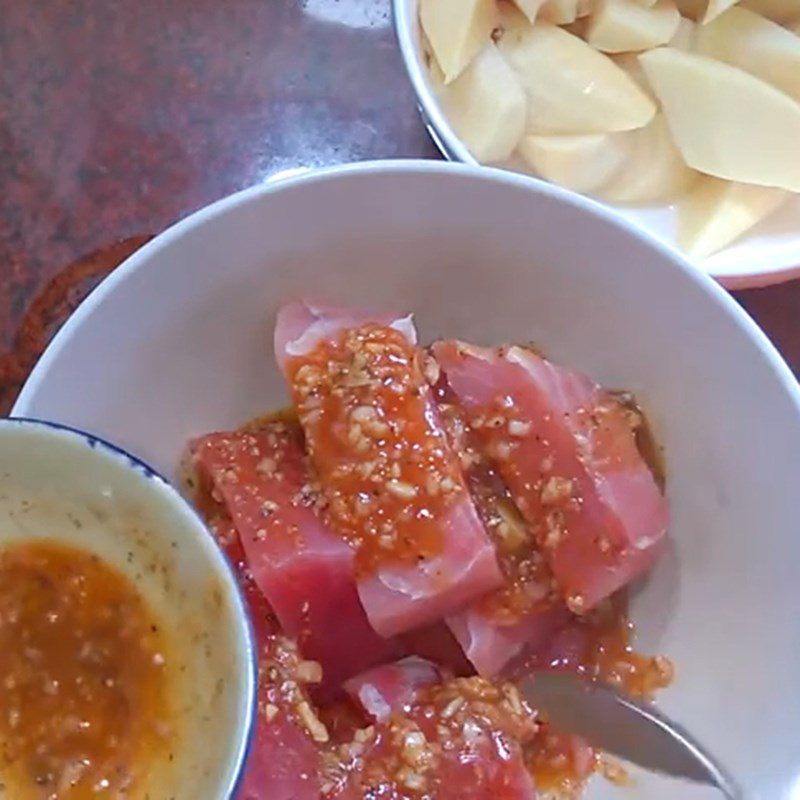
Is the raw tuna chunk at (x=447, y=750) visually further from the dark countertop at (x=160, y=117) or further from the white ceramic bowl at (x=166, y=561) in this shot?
the dark countertop at (x=160, y=117)

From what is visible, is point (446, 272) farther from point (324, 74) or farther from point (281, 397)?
point (324, 74)

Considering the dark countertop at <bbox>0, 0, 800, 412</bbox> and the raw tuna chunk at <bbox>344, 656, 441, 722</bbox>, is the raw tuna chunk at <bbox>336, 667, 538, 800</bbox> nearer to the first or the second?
the raw tuna chunk at <bbox>344, 656, 441, 722</bbox>

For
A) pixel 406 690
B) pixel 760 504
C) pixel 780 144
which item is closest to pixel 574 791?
pixel 406 690

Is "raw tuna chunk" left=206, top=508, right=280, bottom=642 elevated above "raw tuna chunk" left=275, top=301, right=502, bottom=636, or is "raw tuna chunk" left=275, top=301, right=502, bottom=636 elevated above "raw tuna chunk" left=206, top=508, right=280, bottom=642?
"raw tuna chunk" left=275, top=301, right=502, bottom=636

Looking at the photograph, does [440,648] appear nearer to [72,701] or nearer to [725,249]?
[72,701]

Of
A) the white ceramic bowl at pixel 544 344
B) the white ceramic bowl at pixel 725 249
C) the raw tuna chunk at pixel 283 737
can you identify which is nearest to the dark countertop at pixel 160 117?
the white ceramic bowl at pixel 725 249

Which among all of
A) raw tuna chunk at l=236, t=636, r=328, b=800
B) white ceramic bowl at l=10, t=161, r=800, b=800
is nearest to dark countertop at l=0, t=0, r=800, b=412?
white ceramic bowl at l=10, t=161, r=800, b=800

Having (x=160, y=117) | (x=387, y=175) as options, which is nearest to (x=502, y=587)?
(x=387, y=175)
